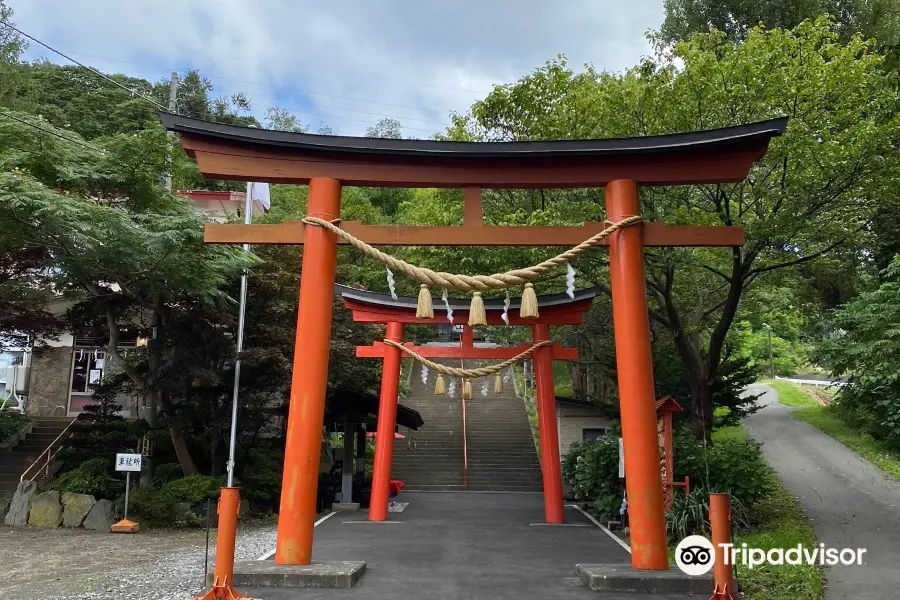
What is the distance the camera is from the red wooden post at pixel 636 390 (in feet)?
21.3

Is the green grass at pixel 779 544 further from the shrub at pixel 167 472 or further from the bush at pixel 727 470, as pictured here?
the shrub at pixel 167 472

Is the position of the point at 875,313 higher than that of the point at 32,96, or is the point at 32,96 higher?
the point at 32,96

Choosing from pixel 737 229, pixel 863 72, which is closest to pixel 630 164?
pixel 737 229

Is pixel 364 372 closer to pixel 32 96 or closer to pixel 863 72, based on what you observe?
pixel 863 72

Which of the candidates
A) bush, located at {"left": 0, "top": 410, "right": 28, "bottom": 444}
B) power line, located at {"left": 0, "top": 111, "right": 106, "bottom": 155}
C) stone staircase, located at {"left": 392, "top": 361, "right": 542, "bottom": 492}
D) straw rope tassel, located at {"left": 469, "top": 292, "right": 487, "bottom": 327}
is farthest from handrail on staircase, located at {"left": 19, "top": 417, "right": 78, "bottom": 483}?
straw rope tassel, located at {"left": 469, "top": 292, "right": 487, "bottom": 327}

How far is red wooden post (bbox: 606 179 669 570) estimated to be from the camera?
6492mm

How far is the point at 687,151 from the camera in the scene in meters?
7.01

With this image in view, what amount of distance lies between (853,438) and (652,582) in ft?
47.7

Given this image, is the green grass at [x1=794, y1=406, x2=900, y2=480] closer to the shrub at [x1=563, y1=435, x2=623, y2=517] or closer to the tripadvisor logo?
the shrub at [x1=563, y1=435, x2=623, y2=517]

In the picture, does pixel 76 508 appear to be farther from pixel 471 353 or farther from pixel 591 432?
pixel 591 432

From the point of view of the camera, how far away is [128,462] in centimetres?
1170

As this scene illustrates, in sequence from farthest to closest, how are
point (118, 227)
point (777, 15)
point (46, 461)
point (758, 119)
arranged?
1. point (777, 15)
2. point (46, 461)
3. point (118, 227)
4. point (758, 119)

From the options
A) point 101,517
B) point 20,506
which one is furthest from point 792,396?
point 20,506

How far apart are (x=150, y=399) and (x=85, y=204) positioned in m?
5.03
